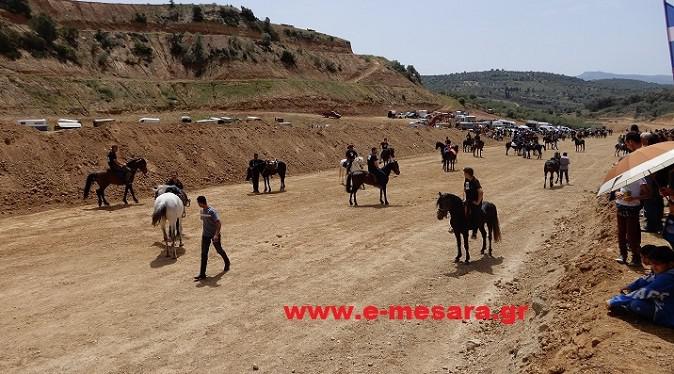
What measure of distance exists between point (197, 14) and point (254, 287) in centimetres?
7806

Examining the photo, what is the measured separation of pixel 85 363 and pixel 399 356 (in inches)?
201

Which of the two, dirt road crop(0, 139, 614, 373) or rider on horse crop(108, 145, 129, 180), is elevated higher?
rider on horse crop(108, 145, 129, 180)

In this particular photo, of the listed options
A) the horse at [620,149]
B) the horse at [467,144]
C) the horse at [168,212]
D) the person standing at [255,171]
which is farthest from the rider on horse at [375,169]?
the horse at [620,149]

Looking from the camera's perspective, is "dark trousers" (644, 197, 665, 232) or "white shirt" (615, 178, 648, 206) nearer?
"white shirt" (615, 178, 648, 206)

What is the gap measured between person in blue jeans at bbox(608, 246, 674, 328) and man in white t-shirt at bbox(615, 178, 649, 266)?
7.60ft

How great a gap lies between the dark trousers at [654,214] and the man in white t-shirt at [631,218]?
6.71 ft

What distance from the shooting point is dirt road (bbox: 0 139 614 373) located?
8102 millimetres

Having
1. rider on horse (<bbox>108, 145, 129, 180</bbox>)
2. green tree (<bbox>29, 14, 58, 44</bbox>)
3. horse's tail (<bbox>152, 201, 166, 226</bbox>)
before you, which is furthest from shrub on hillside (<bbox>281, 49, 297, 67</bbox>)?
horse's tail (<bbox>152, 201, 166, 226</bbox>)

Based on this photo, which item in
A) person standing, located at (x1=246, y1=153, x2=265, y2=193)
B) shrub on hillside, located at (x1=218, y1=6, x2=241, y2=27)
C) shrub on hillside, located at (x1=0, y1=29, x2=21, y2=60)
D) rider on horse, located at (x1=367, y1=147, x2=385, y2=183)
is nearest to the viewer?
rider on horse, located at (x1=367, y1=147, x2=385, y2=183)

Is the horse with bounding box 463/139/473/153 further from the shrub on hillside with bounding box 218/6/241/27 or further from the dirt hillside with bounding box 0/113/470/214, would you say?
the shrub on hillside with bounding box 218/6/241/27

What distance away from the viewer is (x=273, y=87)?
6969 centimetres

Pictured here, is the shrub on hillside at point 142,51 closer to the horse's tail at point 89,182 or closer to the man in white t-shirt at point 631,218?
the horse's tail at point 89,182

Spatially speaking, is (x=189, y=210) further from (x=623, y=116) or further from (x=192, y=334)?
(x=623, y=116)

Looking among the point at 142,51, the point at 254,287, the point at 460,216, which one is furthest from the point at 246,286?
the point at 142,51
